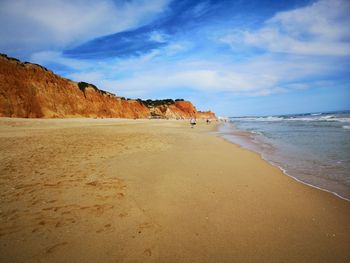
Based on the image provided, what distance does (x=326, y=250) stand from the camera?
2844mm

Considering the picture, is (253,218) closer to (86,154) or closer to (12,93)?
(86,154)

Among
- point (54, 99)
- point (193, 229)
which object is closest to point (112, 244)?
point (193, 229)

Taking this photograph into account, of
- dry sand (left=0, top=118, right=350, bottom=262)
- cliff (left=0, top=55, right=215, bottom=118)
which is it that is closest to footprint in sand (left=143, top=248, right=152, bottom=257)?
dry sand (left=0, top=118, right=350, bottom=262)

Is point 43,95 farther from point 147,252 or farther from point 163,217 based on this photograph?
point 147,252

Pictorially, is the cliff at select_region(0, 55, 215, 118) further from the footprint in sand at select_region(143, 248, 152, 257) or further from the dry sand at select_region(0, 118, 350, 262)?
the footprint in sand at select_region(143, 248, 152, 257)

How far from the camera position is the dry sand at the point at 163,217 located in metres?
2.75

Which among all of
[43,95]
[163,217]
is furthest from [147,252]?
[43,95]

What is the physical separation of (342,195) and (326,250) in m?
2.67

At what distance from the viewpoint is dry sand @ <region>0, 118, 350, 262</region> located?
9.04 ft

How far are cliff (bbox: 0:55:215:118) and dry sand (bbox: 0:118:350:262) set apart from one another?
3086 centimetres

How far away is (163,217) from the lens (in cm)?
364

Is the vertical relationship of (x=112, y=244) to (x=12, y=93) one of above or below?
below

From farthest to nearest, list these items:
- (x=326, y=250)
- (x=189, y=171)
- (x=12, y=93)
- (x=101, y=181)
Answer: (x=12, y=93), (x=189, y=171), (x=101, y=181), (x=326, y=250)

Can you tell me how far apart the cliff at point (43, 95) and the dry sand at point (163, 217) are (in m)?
30.9
